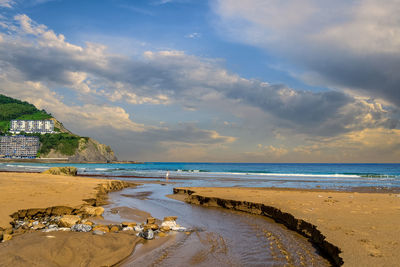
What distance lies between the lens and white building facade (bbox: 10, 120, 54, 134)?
18038 cm

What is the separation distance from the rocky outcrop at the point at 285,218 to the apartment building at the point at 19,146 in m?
183

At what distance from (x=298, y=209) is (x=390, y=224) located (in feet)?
11.2

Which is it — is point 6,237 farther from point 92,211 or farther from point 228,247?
point 228,247

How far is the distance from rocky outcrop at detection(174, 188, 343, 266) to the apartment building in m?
183

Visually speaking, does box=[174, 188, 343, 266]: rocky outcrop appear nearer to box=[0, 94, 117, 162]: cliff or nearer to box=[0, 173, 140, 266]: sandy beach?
box=[0, 173, 140, 266]: sandy beach

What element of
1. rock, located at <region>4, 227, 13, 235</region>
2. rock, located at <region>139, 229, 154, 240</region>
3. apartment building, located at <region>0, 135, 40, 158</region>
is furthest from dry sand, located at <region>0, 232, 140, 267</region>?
apartment building, located at <region>0, 135, 40, 158</region>

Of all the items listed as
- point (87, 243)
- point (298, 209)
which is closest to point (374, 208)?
point (298, 209)

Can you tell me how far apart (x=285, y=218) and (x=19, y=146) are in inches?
7775

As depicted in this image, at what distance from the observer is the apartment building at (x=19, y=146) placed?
160750 mm

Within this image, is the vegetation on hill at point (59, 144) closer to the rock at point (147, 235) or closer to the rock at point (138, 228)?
the rock at point (138, 228)

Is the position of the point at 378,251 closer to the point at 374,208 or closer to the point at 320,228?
the point at 320,228

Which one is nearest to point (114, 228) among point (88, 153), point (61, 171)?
point (61, 171)

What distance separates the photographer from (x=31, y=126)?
182750 mm

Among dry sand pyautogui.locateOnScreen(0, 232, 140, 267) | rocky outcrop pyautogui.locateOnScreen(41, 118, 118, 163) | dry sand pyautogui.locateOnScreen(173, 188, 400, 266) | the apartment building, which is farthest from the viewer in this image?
the apartment building
